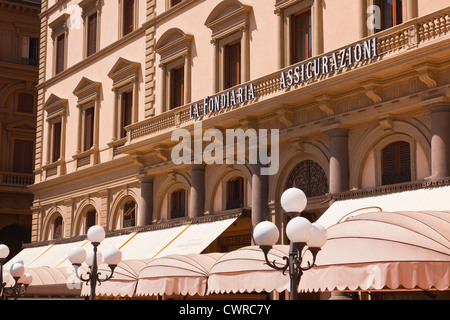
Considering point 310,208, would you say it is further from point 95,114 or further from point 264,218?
point 95,114

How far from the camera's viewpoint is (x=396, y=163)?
18.4 m

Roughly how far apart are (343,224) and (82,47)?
853 inches

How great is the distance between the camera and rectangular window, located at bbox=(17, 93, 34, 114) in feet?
143

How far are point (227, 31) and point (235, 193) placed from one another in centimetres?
493

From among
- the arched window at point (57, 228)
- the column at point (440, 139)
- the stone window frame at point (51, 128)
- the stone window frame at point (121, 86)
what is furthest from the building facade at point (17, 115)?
the column at point (440, 139)

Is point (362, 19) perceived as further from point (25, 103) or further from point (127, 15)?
point (25, 103)

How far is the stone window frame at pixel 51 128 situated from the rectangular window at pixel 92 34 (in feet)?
8.44

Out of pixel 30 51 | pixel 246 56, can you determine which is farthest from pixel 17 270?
pixel 30 51

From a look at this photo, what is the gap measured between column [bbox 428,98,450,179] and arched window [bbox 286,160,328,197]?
3.88 meters

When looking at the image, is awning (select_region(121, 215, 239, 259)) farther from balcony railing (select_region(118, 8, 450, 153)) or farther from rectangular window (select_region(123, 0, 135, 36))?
rectangular window (select_region(123, 0, 135, 36))

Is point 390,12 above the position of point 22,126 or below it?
below

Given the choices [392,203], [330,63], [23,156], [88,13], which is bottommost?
[392,203]
